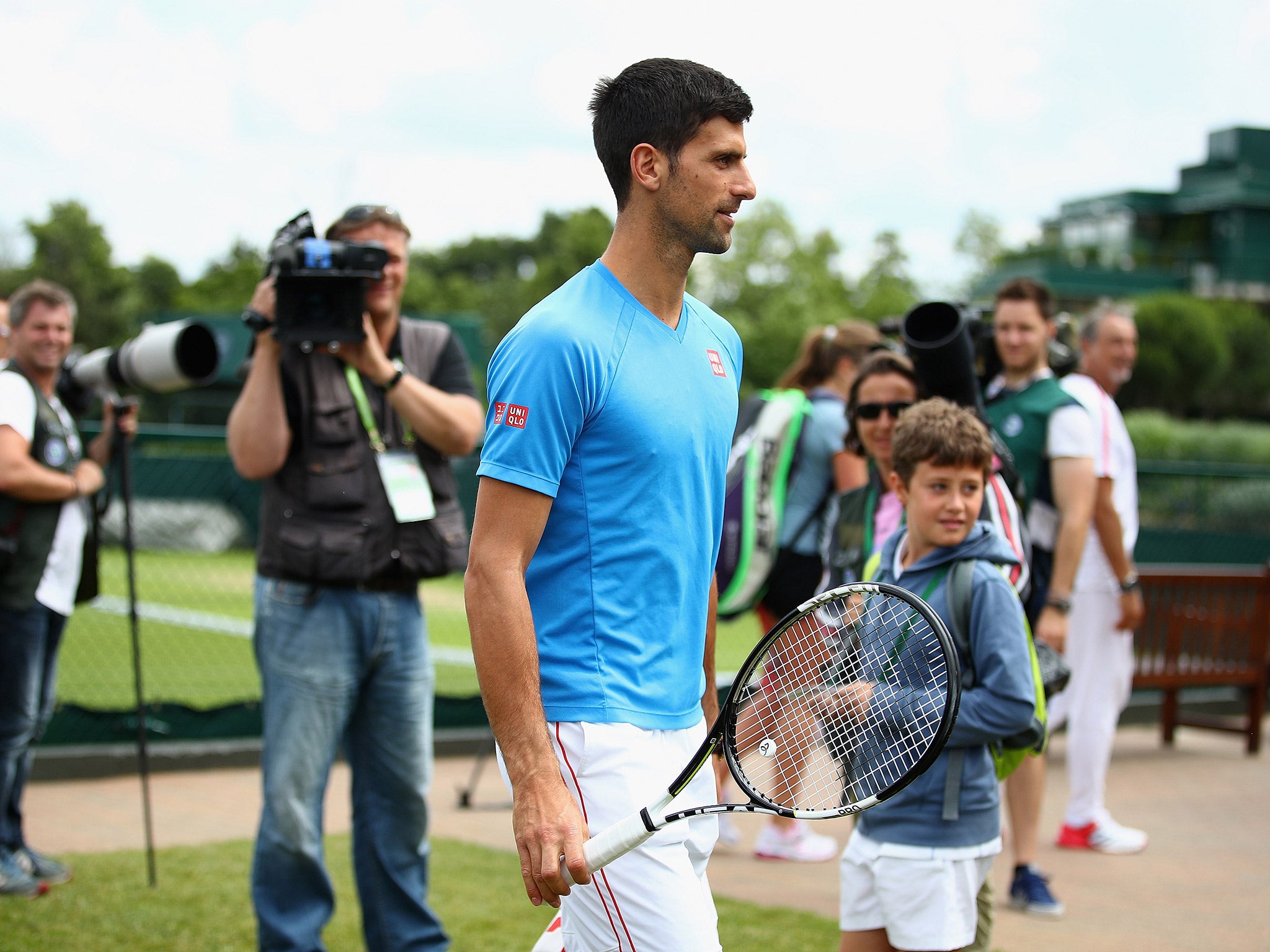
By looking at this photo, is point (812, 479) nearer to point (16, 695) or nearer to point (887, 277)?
point (16, 695)

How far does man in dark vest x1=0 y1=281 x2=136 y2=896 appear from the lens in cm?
511

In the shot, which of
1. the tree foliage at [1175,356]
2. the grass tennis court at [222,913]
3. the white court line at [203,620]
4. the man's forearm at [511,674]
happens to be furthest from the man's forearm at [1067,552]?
the tree foliage at [1175,356]

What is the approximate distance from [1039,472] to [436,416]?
97.8 inches

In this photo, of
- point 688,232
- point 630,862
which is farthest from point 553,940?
point 688,232

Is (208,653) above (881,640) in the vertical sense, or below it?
below

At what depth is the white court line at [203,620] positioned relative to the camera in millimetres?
9672

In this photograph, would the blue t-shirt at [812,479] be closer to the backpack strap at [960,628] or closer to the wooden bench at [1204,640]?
the backpack strap at [960,628]

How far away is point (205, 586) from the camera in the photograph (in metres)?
9.30

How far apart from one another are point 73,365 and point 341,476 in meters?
2.56

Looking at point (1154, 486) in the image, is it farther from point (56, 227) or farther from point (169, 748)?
point (56, 227)

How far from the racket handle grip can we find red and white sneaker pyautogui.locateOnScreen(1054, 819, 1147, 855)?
4.55 metres

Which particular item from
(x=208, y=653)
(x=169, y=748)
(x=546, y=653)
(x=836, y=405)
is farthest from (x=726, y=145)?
(x=208, y=653)

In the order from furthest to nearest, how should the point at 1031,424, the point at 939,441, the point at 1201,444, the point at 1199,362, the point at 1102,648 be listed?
the point at 1199,362 < the point at 1201,444 < the point at 1102,648 < the point at 1031,424 < the point at 939,441

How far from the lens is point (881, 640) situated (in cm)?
282
